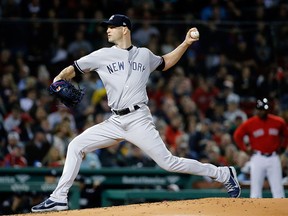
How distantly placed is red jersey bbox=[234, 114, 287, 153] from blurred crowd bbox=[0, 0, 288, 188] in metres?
1.42

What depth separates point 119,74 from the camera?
307 inches

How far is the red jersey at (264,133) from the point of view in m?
11.3

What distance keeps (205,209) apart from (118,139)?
3.57ft

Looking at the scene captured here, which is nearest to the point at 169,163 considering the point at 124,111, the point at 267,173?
the point at 124,111

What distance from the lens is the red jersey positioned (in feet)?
37.2

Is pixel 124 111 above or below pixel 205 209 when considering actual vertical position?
above

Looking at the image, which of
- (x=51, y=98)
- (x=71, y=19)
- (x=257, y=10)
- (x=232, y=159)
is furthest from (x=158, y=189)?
(x=257, y=10)

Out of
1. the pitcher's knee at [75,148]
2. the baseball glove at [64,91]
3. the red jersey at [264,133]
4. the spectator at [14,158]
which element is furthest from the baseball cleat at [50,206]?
the spectator at [14,158]

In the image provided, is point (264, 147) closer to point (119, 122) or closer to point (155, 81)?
point (155, 81)

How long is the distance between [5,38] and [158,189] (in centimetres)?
361

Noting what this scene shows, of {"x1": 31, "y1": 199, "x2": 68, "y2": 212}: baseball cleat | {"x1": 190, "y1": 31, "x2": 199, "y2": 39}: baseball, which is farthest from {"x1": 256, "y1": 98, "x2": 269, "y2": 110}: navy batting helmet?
{"x1": 31, "y1": 199, "x2": 68, "y2": 212}: baseball cleat

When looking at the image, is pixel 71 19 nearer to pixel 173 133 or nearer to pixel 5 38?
pixel 5 38

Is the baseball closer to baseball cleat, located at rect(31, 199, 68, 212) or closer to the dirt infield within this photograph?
the dirt infield

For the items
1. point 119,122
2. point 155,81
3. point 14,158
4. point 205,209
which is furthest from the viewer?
point 155,81
